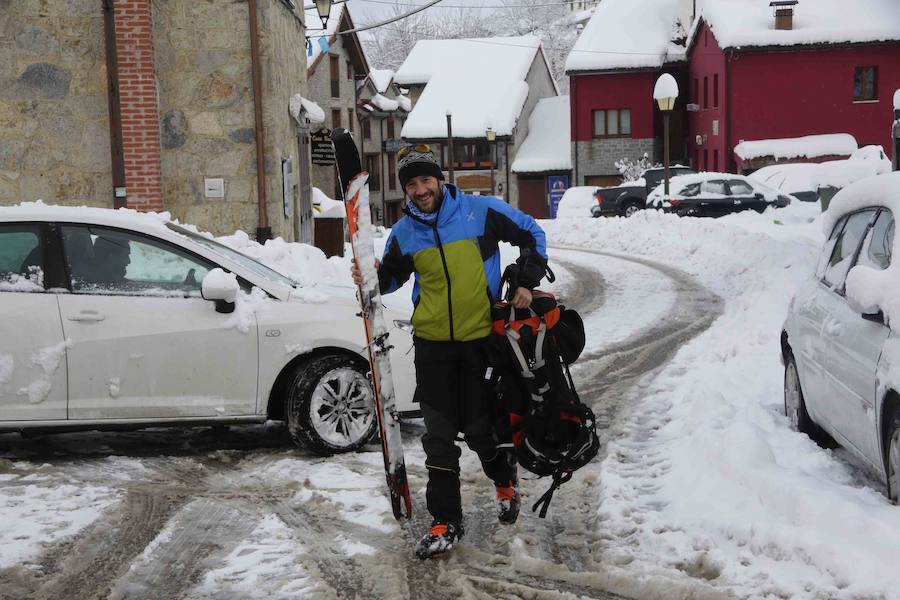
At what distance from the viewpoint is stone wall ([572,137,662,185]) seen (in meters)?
48.3

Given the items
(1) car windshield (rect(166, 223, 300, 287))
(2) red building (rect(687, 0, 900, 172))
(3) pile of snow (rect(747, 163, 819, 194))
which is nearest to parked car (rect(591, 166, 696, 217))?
(3) pile of snow (rect(747, 163, 819, 194))

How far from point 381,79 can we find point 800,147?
87.1 ft

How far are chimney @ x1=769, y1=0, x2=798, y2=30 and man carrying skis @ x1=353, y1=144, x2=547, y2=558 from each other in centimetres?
3862

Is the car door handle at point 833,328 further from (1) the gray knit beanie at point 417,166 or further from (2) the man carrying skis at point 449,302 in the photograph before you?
(1) the gray knit beanie at point 417,166

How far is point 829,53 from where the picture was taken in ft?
134

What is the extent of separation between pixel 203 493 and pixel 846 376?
348 cm

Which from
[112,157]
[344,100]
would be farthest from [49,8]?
[344,100]

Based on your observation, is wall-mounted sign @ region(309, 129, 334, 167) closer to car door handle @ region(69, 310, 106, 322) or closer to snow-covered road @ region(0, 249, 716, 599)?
snow-covered road @ region(0, 249, 716, 599)

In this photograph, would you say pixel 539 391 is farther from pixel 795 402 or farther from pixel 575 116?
pixel 575 116

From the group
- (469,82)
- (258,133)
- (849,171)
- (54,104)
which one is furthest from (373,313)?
(469,82)

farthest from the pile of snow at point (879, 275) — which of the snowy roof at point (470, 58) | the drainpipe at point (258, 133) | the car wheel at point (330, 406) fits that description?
the snowy roof at point (470, 58)

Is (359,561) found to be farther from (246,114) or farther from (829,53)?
(829,53)

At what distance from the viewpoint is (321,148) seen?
64.5ft

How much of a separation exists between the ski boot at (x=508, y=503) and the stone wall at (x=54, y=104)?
35.1 feet
